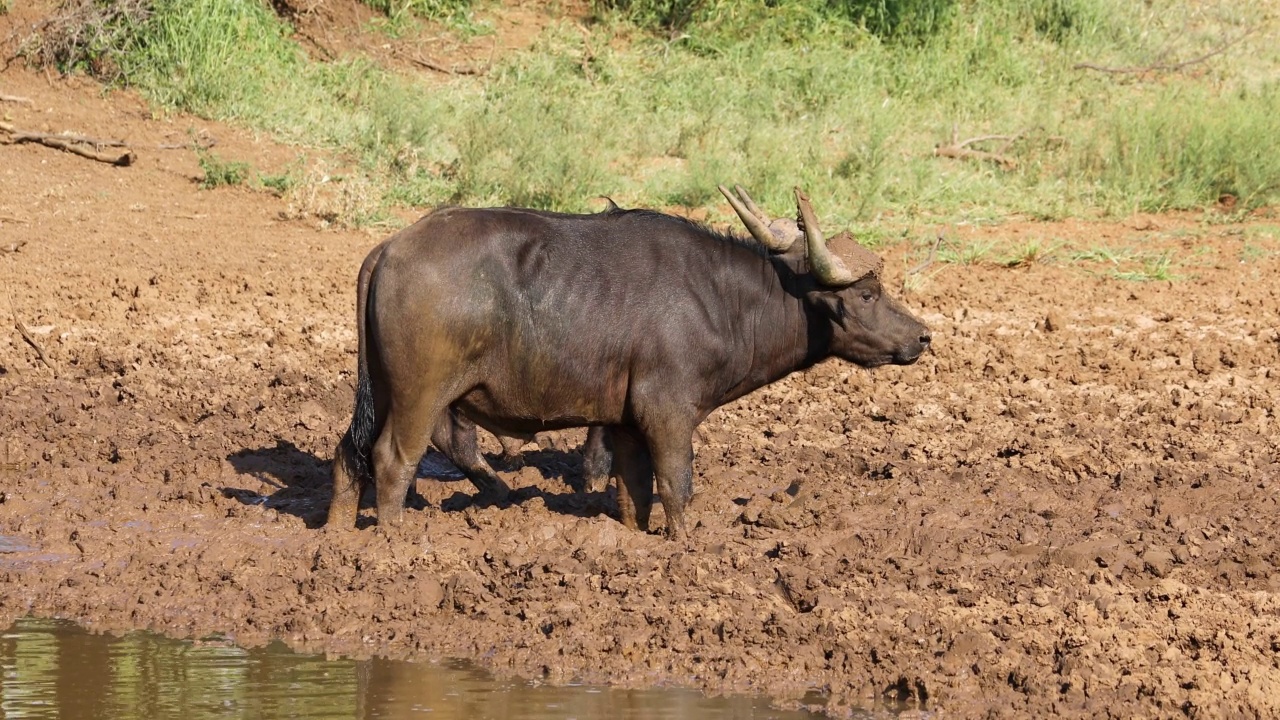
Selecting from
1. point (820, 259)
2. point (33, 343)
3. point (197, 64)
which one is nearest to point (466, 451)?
point (820, 259)

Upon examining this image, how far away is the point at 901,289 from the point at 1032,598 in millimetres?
5430

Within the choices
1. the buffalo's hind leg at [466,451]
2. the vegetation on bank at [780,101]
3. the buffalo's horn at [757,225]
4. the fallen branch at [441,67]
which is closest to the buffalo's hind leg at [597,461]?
the buffalo's hind leg at [466,451]

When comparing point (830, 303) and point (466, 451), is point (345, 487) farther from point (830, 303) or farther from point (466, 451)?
point (830, 303)

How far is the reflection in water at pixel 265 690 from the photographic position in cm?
603

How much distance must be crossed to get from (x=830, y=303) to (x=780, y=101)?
8296 millimetres

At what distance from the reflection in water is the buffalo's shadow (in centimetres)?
153

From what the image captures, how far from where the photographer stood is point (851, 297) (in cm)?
797

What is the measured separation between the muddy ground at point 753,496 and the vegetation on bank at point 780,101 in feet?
3.04

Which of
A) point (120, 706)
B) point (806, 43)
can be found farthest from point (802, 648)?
point (806, 43)

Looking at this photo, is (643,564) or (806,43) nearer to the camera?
(643,564)

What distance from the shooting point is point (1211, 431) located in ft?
30.1

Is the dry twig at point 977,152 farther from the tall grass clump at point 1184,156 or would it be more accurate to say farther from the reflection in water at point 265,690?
the reflection in water at point 265,690

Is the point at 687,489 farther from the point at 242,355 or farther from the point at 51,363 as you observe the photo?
the point at 51,363

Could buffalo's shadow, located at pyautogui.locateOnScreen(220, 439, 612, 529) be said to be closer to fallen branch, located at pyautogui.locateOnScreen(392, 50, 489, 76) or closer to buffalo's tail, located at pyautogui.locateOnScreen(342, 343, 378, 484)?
buffalo's tail, located at pyautogui.locateOnScreen(342, 343, 378, 484)
